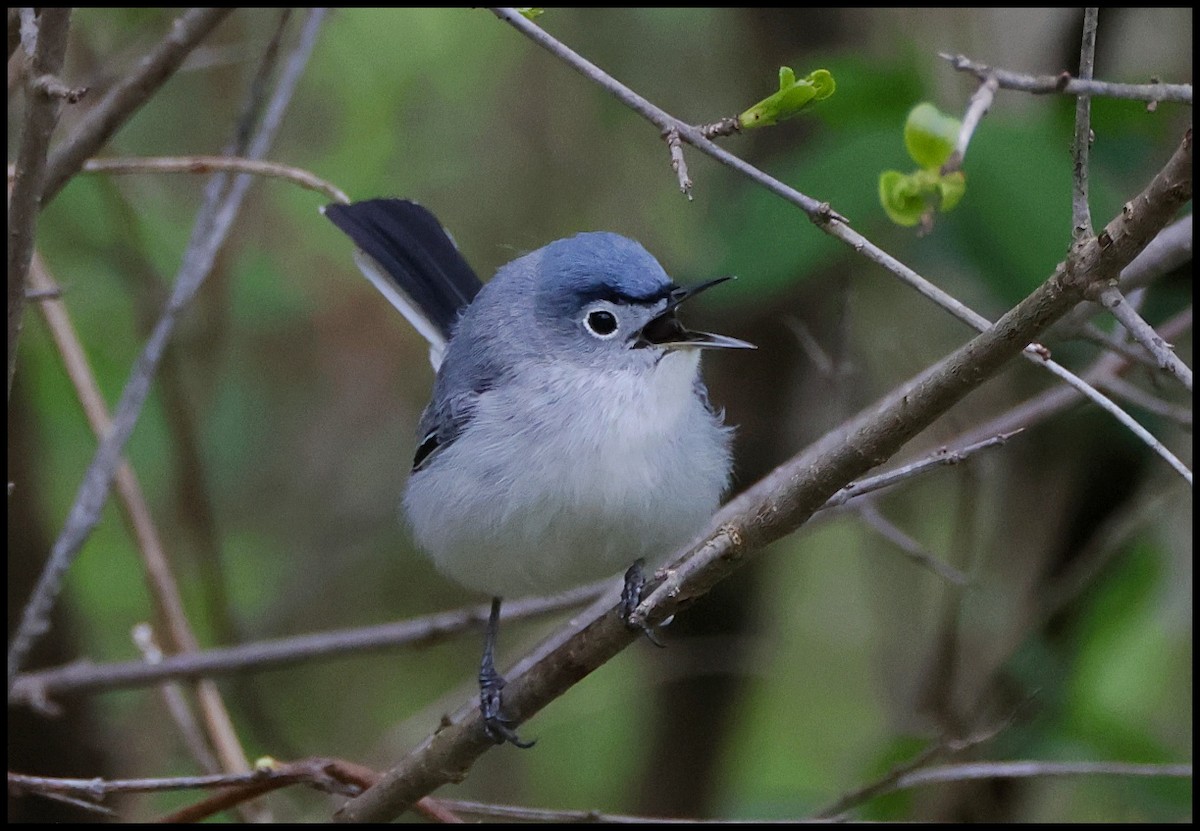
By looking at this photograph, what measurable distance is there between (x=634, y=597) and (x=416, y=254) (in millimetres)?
1444

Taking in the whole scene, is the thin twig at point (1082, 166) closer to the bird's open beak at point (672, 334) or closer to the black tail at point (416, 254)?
the bird's open beak at point (672, 334)

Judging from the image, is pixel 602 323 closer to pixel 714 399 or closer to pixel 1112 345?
pixel 1112 345

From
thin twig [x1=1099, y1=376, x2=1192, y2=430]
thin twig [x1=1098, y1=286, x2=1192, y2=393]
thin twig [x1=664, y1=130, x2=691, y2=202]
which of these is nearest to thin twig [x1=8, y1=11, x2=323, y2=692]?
thin twig [x1=664, y1=130, x2=691, y2=202]

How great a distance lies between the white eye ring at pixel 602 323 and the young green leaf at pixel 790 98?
950mm

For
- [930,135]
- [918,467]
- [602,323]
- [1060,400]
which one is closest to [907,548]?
[1060,400]

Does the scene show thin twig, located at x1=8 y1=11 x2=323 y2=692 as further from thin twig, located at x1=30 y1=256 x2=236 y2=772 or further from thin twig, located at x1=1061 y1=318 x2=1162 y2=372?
thin twig, located at x1=1061 y1=318 x2=1162 y2=372

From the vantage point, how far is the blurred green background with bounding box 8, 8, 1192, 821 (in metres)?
3.31

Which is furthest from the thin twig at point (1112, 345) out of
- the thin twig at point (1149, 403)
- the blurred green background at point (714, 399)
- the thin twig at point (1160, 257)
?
the blurred green background at point (714, 399)

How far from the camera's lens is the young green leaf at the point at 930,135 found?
6.32ft

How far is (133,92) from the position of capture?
2.11 meters

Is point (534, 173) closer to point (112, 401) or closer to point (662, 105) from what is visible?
point (662, 105)

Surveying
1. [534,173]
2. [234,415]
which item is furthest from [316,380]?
[534,173]

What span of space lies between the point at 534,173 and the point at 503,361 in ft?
8.68

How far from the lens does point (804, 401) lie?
15.4ft
